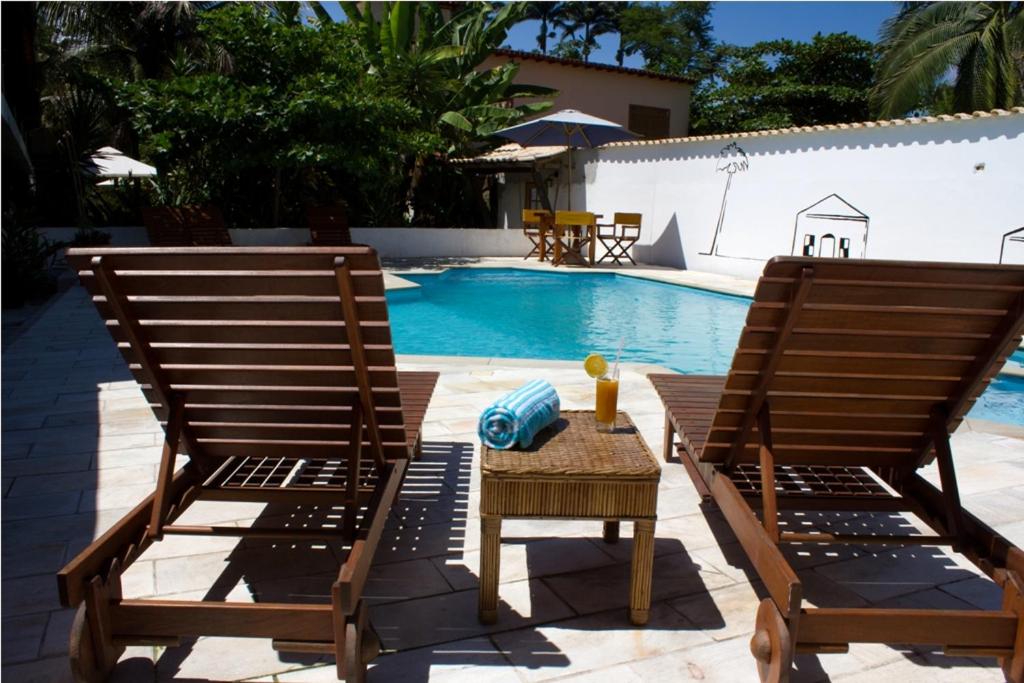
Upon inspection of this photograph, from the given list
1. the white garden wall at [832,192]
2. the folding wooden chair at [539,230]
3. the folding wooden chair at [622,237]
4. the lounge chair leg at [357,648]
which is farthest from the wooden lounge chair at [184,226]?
the lounge chair leg at [357,648]

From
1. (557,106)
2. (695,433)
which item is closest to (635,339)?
(695,433)

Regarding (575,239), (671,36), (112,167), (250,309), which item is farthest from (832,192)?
(671,36)

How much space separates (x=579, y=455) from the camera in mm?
2383

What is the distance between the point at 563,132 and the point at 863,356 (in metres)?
14.4

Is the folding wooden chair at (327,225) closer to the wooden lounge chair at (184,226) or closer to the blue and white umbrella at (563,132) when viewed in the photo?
the wooden lounge chair at (184,226)

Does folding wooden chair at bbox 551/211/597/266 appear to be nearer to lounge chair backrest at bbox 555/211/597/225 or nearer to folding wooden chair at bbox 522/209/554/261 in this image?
lounge chair backrest at bbox 555/211/597/225

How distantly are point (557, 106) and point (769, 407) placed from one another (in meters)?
22.4

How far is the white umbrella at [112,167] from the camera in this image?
13.6 m

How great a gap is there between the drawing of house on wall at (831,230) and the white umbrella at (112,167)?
43.1 ft

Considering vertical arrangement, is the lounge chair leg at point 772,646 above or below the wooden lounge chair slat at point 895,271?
below

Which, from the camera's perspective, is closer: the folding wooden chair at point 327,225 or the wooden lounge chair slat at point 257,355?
the wooden lounge chair slat at point 257,355

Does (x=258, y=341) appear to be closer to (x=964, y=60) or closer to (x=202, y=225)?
(x=202, y=225)

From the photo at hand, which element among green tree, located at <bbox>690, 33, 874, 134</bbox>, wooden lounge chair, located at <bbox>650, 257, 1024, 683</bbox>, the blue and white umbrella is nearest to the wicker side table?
wooden lounge chair, located at <bbox>650, 257, 1024, 683</bbox>

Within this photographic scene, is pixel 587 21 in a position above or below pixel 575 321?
above
